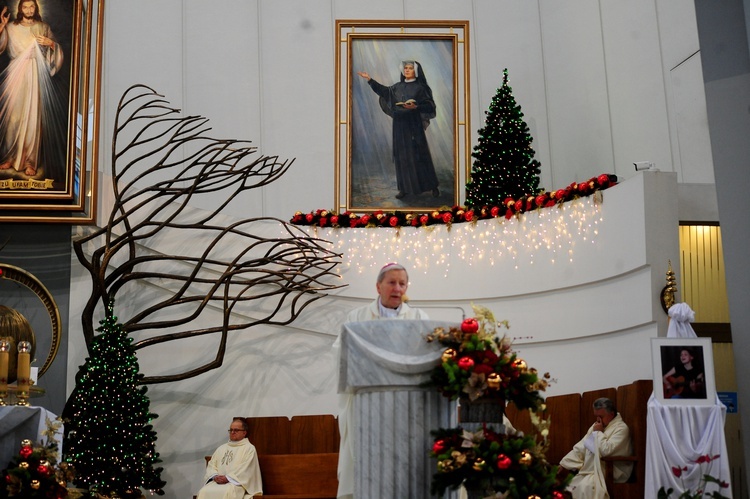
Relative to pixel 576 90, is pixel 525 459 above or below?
below

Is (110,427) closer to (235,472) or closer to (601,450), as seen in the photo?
(235,472)

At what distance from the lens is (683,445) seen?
25.0 ft

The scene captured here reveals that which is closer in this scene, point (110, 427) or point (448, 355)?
point (448, 355)

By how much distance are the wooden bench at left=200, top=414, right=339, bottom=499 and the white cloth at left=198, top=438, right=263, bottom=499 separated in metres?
0.16

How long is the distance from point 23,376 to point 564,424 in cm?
503

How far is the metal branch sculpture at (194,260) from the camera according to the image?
10438 millimetres

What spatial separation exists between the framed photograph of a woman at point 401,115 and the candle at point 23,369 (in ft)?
20.0

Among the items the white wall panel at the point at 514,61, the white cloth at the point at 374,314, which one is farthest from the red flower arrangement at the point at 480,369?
the white wall panel at the point at 514,61

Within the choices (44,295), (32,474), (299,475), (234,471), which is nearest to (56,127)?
(44,295)

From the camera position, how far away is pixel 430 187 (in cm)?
1256

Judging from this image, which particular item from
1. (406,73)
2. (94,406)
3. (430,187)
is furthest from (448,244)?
(94,406)

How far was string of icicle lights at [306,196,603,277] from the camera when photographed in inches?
393

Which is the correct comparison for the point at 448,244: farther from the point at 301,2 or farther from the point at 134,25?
the point at 134,25

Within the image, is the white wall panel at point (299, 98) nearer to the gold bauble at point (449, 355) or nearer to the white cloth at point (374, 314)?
the white cloth at point (374, 314)
